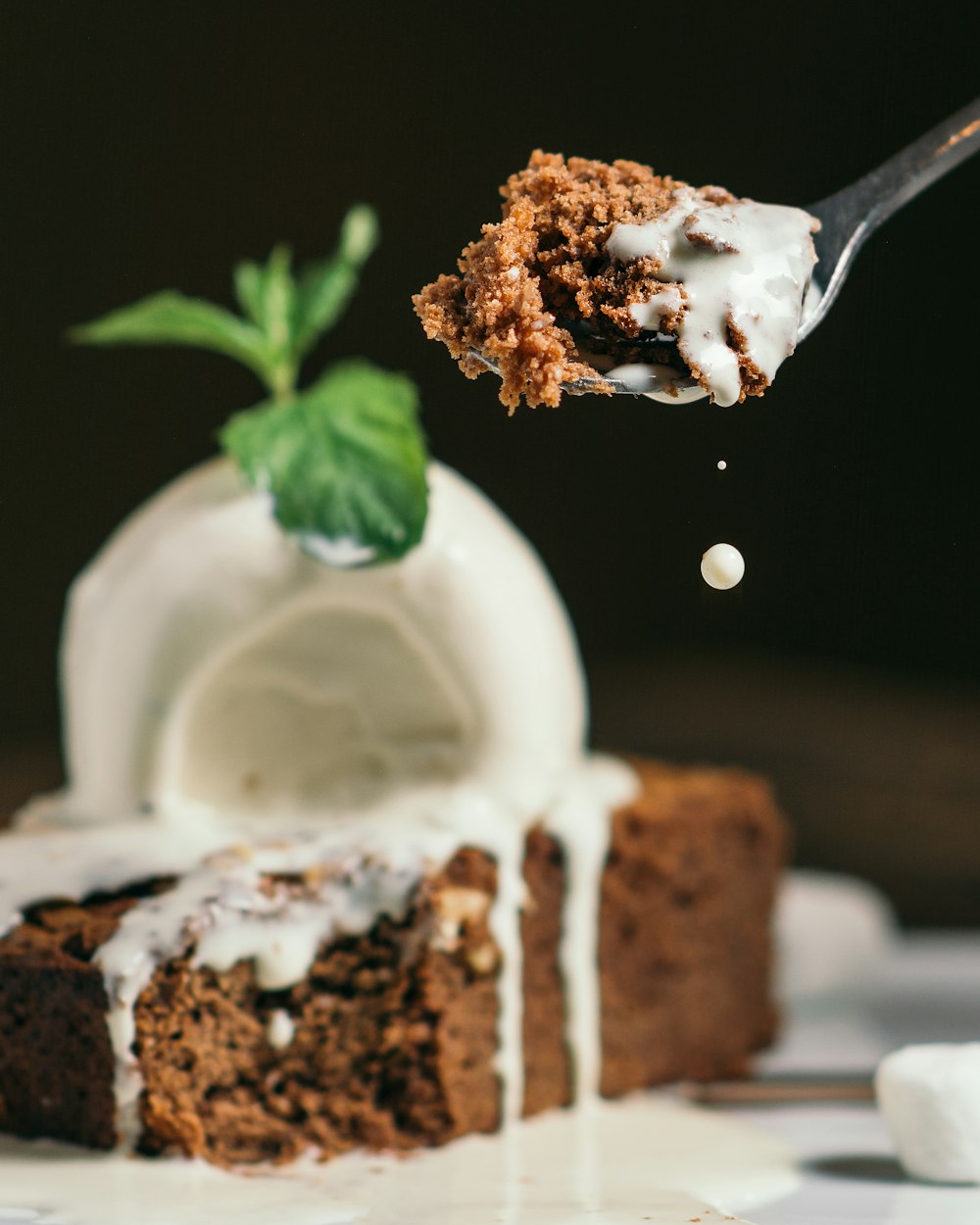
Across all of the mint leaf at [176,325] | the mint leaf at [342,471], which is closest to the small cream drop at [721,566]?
the mint leaf at [342,471]

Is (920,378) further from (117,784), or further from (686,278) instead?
(117,784)

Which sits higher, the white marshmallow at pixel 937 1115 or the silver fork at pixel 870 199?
the silver fork at pixel 870 199

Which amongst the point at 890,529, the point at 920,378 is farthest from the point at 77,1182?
the point at 920,378

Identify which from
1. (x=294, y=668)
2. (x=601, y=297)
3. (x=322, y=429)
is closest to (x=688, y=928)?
(x=294, y=668)

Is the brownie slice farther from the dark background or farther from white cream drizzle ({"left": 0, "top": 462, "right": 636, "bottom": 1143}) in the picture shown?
the dark background

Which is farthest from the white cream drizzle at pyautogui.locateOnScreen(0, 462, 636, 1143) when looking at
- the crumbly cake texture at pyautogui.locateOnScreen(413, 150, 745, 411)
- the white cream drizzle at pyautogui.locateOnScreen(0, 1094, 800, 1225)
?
the crumbly cake texture at pyautogui.locateOnScreen(413, 150, 745, 411)

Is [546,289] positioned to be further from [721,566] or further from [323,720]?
[323,720]

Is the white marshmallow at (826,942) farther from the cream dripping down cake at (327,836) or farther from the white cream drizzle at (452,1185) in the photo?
the white cream drizzle at (452,1185)
